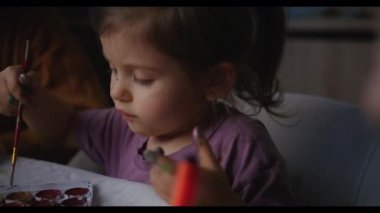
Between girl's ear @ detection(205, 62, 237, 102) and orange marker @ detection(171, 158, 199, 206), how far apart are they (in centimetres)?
10

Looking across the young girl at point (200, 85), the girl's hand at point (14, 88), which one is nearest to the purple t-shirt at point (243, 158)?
the young girl at point (200, 85)

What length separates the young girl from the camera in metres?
0.53

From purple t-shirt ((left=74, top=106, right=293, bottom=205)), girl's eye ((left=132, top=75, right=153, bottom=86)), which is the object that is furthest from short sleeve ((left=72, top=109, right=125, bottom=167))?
girl's eye ((left=132, top=75, right=153, bottom=86))

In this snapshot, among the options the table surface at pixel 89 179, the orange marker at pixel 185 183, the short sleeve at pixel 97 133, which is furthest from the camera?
the short sleeve at pixel 97 133

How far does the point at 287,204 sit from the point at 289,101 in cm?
22

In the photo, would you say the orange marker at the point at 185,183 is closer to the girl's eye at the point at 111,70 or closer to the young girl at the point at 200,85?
the young girl at the point at 200,85

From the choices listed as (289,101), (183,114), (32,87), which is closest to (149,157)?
(183,114)

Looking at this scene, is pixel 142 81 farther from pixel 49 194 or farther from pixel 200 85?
pixel 49 194

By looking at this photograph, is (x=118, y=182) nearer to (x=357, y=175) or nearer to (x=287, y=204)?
(x=287, y=204)

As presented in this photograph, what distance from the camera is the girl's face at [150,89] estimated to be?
532 millimetres

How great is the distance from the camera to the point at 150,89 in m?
0.54

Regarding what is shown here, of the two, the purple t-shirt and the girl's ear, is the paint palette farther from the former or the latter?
the girl's ear

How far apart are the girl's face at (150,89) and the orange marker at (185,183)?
85 mm

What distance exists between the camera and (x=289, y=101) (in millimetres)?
755
